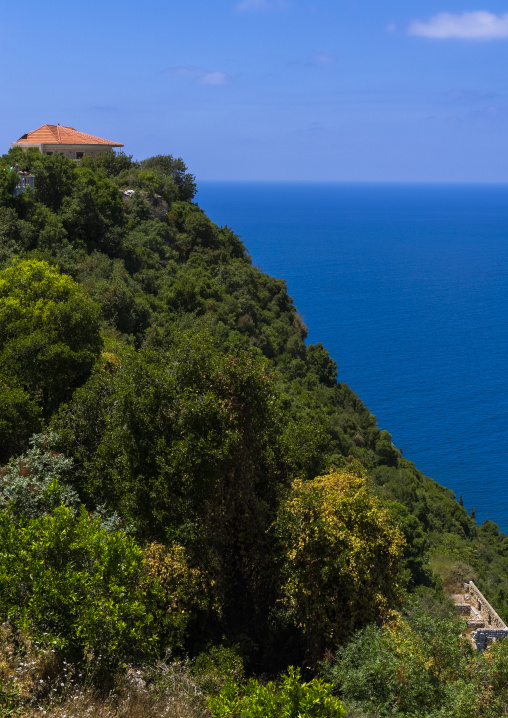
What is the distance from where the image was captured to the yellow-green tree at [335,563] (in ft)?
43.7

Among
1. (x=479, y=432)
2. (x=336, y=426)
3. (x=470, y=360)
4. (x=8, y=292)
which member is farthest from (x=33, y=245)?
(x=470, y=360)

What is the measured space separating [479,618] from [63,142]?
48176 millimetres

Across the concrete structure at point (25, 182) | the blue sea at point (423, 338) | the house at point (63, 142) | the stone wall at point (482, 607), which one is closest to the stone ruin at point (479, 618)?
the stone wall at point (482, 607)

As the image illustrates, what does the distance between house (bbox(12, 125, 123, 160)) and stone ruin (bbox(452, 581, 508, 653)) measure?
146 feet

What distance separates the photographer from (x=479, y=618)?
27.1 m

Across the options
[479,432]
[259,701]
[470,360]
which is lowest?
[259,701]

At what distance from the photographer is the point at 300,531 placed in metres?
13.7

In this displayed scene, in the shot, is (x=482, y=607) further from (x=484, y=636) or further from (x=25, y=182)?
(x=25, y=182)

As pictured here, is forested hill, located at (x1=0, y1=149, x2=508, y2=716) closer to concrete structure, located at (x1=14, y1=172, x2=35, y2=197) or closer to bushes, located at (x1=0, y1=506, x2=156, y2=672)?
bushes, located at (x1=0, y1=506, x2=156, y2=672)

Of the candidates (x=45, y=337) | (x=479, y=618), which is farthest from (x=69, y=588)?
(x=479, y=618)

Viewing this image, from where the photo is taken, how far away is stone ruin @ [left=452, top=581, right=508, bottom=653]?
2383 cm

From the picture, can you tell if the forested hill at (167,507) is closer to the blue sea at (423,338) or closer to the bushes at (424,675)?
the bushes at (424,675)

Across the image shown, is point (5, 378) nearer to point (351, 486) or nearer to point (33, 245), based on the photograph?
point (351, 486)

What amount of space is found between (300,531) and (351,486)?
1.89m
